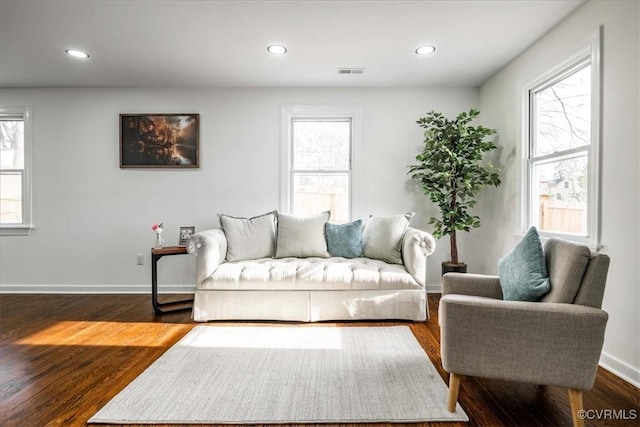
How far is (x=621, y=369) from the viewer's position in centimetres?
202

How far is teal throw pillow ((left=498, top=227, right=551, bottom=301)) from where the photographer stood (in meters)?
1.69

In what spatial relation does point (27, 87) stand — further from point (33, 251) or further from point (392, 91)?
point (392, 91)

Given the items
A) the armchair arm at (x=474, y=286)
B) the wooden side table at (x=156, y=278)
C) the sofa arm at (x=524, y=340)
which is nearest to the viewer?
the sofa arm at (x=524, y=340)

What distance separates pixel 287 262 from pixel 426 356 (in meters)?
1.47

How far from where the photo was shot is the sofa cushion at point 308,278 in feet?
9.57

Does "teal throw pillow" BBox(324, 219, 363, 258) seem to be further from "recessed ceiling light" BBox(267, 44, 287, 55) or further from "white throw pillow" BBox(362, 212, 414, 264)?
"recessed ceiling light" BBox(267, 44, 287, 55)

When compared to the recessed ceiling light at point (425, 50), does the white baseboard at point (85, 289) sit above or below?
below

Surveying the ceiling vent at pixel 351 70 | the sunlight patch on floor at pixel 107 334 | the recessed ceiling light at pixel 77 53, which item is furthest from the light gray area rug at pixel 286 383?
the recessed ceiling light at pixel 77 53

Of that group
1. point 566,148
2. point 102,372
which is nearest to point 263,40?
point 566,148

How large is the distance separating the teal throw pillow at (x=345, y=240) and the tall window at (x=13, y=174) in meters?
3.56

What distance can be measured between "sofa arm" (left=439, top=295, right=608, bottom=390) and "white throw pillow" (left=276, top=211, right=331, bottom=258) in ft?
6.35

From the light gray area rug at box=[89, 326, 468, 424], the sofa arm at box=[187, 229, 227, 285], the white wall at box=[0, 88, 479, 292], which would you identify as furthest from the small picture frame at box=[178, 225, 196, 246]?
the light gray area rug at box=[89, 326, 468, 424]

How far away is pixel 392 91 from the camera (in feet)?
13.0

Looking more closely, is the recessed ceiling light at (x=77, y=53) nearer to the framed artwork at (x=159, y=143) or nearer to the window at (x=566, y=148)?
the framed artwork at (x=159, y=143)
